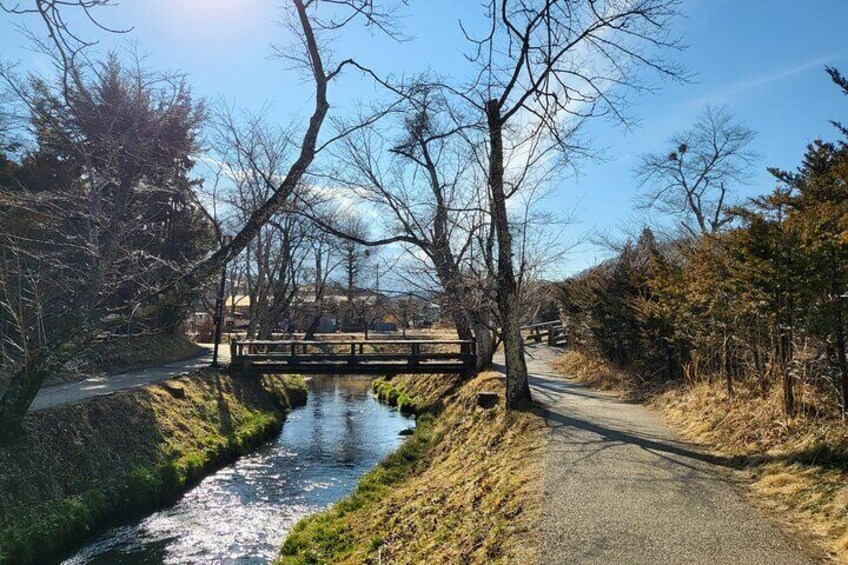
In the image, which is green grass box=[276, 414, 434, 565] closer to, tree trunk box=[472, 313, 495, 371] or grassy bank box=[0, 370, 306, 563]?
grassy bank box=[0, 370, 306, 563]

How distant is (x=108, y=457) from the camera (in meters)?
10.4

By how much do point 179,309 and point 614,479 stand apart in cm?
2125

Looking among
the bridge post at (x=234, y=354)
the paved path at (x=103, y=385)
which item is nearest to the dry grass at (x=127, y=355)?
the paved path at (x=103, y=385)

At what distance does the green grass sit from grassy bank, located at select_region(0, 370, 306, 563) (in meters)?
3.49

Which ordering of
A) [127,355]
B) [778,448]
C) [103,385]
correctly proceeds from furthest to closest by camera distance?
[127,355] < [103,385] < [778,448]

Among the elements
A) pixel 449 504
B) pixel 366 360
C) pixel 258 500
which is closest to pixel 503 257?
pixel 449 504

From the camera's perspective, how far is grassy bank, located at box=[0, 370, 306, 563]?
812 centimetres

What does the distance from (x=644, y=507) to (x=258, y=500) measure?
776cm

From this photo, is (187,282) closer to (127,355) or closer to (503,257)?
(503,257)

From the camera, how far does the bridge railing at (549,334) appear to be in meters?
27.2

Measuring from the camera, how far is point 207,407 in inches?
593

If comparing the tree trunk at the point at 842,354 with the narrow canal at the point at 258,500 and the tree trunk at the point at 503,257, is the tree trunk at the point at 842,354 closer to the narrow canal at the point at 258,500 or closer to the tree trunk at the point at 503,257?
the tree trunk at the point at 503,257

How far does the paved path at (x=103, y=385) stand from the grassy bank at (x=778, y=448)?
1174 cm

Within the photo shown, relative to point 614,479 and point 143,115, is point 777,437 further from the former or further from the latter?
point 143,115
